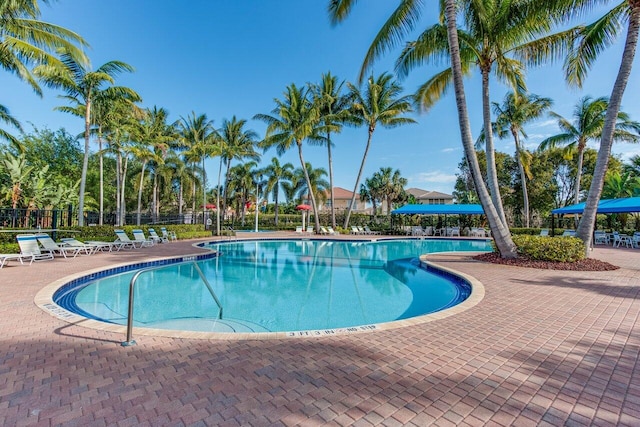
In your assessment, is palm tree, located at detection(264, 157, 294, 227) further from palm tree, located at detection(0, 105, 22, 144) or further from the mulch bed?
the mulch bed

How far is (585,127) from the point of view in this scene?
21625 millimetres

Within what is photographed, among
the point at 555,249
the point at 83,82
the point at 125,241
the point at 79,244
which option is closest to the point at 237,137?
the point at 83,82

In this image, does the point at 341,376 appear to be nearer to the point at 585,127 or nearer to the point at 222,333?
the point at 222,333

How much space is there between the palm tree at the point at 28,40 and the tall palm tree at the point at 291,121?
44.4 ft

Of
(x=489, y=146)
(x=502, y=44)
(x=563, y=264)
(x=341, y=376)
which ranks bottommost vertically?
(x=341, y=376)

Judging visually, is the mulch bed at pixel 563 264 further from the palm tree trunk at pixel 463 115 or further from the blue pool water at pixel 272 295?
the blue pool water at pixel 272 295

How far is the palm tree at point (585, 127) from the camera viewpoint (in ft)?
68.7

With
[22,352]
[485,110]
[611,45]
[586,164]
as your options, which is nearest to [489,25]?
[485,110]

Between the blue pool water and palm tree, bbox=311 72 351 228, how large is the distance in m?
14.6

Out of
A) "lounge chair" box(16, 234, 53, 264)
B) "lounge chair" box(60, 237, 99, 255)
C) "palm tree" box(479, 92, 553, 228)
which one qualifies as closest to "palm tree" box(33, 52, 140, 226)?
"lounge chair" box(60, 237, 99, 255)

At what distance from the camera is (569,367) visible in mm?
3100

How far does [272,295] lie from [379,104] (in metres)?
19.8

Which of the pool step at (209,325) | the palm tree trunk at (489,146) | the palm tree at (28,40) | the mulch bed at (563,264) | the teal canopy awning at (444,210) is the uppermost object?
the palm tree at (28,40)

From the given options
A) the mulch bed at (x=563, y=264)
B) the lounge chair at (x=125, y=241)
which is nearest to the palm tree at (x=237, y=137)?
the lounge chair at (x=125, y=241)
